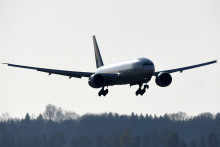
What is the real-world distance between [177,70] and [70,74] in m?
16.1

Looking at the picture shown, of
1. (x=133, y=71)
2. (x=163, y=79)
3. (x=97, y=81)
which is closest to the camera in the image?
(x=133, y=71)

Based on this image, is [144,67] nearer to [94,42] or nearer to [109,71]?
[109,71]

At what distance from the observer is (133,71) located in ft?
329

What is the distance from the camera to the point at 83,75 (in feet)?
352

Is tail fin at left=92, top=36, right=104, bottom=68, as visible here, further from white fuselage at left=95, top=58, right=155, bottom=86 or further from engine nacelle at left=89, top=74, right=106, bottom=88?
engine nacelle at left=89, top=74, right=106, bottom=88

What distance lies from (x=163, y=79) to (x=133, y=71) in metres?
6.40

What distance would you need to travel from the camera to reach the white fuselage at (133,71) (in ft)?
328

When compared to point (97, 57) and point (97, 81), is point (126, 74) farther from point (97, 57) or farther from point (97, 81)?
point (97, 57)

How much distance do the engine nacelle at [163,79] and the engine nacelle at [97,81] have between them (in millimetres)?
7937

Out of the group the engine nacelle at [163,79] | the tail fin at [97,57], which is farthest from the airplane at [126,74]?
the tail fin at [97,57]

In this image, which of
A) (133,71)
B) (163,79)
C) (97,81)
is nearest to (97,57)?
(97,81)

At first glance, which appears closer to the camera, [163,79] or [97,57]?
[163,79]

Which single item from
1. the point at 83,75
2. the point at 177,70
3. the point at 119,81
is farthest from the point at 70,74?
the point at 177,70

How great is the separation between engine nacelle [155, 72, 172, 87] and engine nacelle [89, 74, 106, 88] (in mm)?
7937
